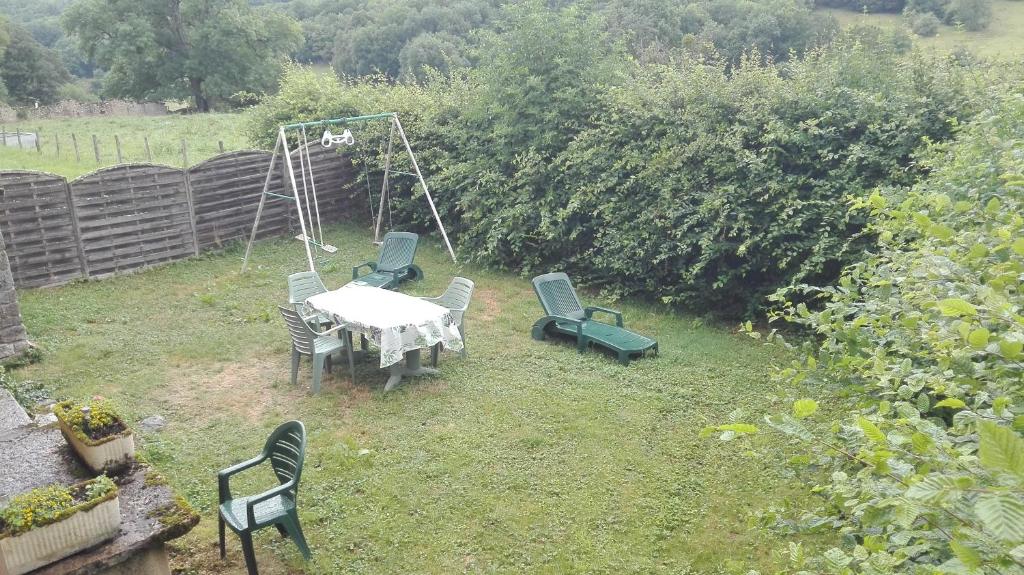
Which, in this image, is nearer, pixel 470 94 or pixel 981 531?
pixel 981 531

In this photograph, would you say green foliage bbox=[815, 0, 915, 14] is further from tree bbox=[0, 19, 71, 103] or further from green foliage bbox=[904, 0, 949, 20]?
tree bbox=[0, 19, 71, 103]

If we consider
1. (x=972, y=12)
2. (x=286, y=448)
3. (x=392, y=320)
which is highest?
(x=972, y=12)

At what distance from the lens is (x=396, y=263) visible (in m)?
10.8

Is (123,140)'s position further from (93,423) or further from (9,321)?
(93,423)

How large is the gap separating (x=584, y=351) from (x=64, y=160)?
16.4 metres

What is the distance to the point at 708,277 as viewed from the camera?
31.2 feet

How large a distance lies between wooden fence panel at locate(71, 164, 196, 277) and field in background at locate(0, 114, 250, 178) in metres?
5.18

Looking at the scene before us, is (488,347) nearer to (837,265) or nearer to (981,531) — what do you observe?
(837,265)

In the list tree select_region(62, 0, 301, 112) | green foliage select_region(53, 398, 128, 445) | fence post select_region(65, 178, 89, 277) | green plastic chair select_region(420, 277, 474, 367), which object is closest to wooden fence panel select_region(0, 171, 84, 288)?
fence post select_region(65, 178, 89, 277)

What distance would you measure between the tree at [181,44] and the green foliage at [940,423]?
36.8m

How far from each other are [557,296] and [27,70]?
47577 mm

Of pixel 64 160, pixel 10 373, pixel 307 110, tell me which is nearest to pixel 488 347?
pixel 10 373

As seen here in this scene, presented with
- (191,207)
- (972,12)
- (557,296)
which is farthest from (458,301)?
(972,12)

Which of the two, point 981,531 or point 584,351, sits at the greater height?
point 981,531
